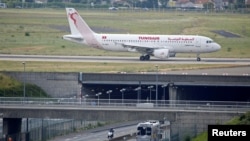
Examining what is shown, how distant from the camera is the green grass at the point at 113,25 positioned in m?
103

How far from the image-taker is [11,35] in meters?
109

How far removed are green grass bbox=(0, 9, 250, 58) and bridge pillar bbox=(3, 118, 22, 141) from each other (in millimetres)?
39733

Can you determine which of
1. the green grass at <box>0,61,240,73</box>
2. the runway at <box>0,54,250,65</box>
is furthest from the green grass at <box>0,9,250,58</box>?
the green grass at <box>0,61,240,73</box>

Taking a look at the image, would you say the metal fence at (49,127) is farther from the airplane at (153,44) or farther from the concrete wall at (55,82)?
the airplane at (153,44)

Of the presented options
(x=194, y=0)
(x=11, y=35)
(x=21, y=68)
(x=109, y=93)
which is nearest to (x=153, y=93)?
(x=109, y=93)

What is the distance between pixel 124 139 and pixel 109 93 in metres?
10.3

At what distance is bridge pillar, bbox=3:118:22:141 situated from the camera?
57.2 m

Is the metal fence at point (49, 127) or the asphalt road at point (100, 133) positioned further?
the asphalt road at point (100, 133)

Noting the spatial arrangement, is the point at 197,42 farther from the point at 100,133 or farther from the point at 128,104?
the point at 128,104

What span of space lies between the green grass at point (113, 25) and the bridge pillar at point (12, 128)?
3973 cm

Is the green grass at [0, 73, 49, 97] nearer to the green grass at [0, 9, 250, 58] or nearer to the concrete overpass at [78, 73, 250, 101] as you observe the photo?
the concrete overpass at [78, 73, 250, 101]

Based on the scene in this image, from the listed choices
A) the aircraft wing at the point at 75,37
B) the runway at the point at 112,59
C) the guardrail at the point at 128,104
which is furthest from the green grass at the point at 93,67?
the guardrail at the point at 128,104

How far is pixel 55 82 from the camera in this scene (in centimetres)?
7200

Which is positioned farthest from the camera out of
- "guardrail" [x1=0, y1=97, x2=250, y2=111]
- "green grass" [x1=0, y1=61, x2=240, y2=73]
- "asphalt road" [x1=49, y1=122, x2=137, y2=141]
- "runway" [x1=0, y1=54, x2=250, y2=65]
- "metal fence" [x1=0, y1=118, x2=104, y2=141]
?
"runway" [x1=0, y1=54, x2=250, y2=65]
